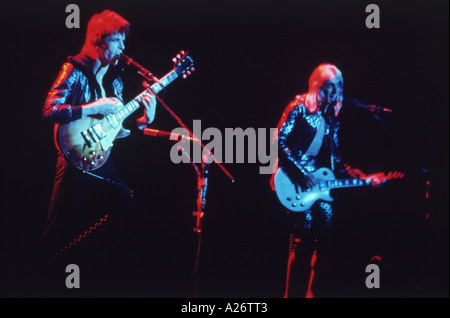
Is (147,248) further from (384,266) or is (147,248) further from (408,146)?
(408,146)

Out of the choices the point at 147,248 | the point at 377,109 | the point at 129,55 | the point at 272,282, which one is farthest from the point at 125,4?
the point at 272,282

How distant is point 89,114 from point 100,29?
0.66 meters

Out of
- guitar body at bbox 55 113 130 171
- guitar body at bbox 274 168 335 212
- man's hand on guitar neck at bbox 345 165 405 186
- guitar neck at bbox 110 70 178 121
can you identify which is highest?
guitar neck at bbox 110 70 178 121

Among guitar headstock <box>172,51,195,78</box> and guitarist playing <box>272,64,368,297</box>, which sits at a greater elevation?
guitar headstock <box>172,51,195,78</box>

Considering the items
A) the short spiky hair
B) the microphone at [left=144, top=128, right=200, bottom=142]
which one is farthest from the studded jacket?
the short spiky hair

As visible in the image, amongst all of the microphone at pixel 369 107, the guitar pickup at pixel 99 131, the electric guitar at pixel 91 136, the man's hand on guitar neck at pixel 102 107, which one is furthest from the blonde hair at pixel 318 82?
the guitar pickup at pixel 99 131

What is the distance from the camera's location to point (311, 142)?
10.2 ft

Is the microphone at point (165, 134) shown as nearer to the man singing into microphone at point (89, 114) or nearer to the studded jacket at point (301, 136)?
the man singing into microphone at point (89, 114)

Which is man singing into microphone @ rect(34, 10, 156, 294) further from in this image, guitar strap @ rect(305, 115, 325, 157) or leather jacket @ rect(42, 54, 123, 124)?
guitar strap @ rect(305, 115, 325, 157)

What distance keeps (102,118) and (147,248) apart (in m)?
1.11

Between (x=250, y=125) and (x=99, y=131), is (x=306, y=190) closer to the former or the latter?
(x=250, y=125)

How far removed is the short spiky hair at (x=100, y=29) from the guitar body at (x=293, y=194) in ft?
5.46

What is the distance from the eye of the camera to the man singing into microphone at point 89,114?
8.52 ft

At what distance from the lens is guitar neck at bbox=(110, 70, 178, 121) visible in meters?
2.78
